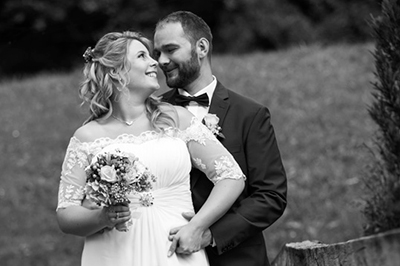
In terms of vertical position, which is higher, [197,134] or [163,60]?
[163,60]

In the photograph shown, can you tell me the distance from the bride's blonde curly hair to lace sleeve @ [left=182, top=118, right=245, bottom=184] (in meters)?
0.15

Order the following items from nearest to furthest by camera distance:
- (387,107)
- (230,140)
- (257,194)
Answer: (257,194) → (230,140) → (387,107)

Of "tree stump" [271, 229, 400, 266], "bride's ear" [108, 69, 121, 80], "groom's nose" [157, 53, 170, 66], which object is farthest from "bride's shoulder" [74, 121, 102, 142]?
"tree stump" [271, 229, 400, 266]

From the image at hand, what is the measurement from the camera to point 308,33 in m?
20.1

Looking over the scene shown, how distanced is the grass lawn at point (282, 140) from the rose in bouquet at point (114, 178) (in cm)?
403

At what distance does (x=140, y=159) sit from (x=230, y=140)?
0.68m

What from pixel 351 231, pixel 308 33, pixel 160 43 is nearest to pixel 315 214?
pixel 351 231

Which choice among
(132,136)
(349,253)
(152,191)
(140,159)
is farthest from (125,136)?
(349,253)

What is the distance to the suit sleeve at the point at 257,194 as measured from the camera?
4.09 metres

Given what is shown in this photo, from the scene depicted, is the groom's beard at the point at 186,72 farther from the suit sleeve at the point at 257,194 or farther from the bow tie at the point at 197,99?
the suit sleeve at the point at 257,194

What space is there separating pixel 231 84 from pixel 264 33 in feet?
22.4

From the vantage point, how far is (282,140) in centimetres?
1113

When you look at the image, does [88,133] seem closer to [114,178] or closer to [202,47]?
[114,178]

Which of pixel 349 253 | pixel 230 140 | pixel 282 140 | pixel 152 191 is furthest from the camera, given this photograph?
pixel 282 140
